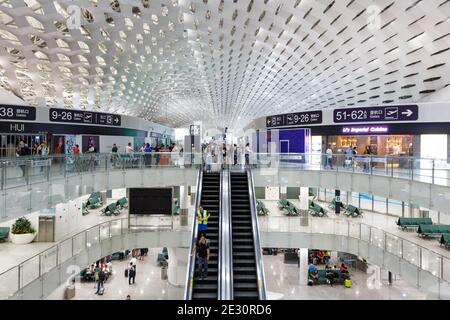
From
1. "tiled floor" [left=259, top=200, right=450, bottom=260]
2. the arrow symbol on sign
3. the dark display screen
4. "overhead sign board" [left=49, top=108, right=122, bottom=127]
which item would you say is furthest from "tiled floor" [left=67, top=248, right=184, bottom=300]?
the arrow symbol on sign

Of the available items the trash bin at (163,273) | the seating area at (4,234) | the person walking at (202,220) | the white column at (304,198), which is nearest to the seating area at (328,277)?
the white column at (304,198)

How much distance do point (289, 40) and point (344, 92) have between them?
10305 millimetres

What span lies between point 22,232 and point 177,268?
31.7 ft

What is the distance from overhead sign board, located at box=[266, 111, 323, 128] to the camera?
22938 millimetres

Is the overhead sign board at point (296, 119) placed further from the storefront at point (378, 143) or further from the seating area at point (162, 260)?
the seating area at point (162, 260)

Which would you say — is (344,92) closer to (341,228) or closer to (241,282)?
(341,228)

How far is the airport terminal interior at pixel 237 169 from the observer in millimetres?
12641

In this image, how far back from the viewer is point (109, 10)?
1019 inches

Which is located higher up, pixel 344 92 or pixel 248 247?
pixel 344 92

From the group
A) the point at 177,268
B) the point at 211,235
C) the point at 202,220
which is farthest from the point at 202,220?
the point at 177,268

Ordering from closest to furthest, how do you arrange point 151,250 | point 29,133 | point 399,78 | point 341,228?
1. point 341,228
2. point 29,133
3. point 399,78
4. point 151,250

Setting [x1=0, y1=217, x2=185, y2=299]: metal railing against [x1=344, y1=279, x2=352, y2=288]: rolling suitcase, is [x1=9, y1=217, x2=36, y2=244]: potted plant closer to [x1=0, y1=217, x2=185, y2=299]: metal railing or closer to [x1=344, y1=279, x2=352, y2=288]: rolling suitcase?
[x1=0, y1=217, x2=185, y2=299]: metal railing

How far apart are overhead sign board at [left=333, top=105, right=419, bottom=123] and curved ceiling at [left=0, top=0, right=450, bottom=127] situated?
4.81 m
